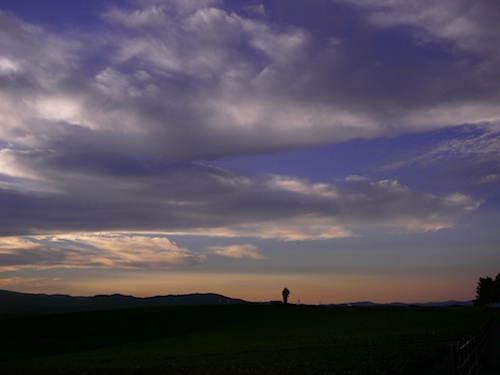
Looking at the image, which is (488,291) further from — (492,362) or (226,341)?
(492,362)

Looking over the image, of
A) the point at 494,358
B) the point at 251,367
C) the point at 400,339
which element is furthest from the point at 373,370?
the point at 400,339

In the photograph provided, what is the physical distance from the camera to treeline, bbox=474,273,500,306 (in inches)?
7234

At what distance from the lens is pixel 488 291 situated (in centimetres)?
18950

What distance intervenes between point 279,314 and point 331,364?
101 meters

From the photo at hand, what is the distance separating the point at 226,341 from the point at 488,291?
147m

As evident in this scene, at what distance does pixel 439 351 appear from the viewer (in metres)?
35.4

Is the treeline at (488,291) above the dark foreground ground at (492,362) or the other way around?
above

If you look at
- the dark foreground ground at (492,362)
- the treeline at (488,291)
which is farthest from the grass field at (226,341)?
the treeline at (488,291)

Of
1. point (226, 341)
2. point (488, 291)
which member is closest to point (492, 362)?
point (226, 341)

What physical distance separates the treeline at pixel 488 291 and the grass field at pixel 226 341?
76.7m

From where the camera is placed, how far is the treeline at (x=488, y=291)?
184 m

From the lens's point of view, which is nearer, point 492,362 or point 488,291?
point 492,362

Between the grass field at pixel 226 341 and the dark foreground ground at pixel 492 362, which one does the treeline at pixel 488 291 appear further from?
the dark foreground ground at pixel 492 362

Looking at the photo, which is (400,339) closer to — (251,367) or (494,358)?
(494,358)
